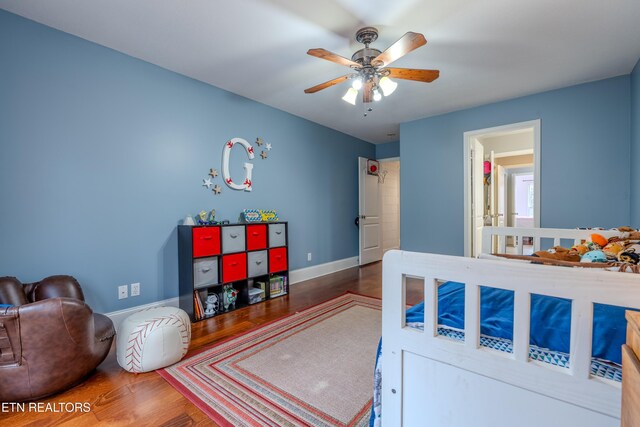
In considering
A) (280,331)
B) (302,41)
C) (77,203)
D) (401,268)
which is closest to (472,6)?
(302,41)

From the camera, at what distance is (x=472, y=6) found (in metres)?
1.86

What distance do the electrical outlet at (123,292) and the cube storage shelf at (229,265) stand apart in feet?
1.51

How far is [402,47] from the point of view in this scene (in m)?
1.85

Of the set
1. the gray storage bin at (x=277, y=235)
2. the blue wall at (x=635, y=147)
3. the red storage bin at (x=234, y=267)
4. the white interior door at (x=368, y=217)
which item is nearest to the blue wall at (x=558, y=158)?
the blue wall at (x=635, y=147)

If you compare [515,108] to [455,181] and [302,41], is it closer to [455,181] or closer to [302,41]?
[455,181]

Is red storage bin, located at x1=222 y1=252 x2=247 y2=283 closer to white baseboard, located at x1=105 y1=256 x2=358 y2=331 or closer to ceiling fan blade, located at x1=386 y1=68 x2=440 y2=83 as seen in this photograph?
white baseboard, located at x1=105 y1=256 x2=358 y2=331

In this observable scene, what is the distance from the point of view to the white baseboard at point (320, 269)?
4.10 m

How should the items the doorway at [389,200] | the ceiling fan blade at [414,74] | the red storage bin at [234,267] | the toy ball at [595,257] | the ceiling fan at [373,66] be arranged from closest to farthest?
the toy ball at [595,257]
the ceiling fan at [373,66]
the ceiling fan blade at [414,74]
the red storage bin at [234,267]
the doorway at [389,200]

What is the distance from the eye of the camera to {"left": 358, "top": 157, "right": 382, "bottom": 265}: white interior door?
17.1 ft

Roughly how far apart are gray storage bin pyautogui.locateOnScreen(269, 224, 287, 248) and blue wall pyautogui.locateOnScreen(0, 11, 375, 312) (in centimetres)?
45

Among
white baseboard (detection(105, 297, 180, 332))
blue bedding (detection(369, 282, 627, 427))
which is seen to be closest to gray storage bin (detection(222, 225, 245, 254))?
white baseboard (detection(105, 297, 180, 332))

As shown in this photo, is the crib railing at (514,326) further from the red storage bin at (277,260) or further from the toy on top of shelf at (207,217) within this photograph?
the red storage bin at (277,260)

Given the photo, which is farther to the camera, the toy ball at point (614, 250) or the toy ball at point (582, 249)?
the toy ball at point (582, 249)

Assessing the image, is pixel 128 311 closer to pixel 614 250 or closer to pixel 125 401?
pixel 125 401
